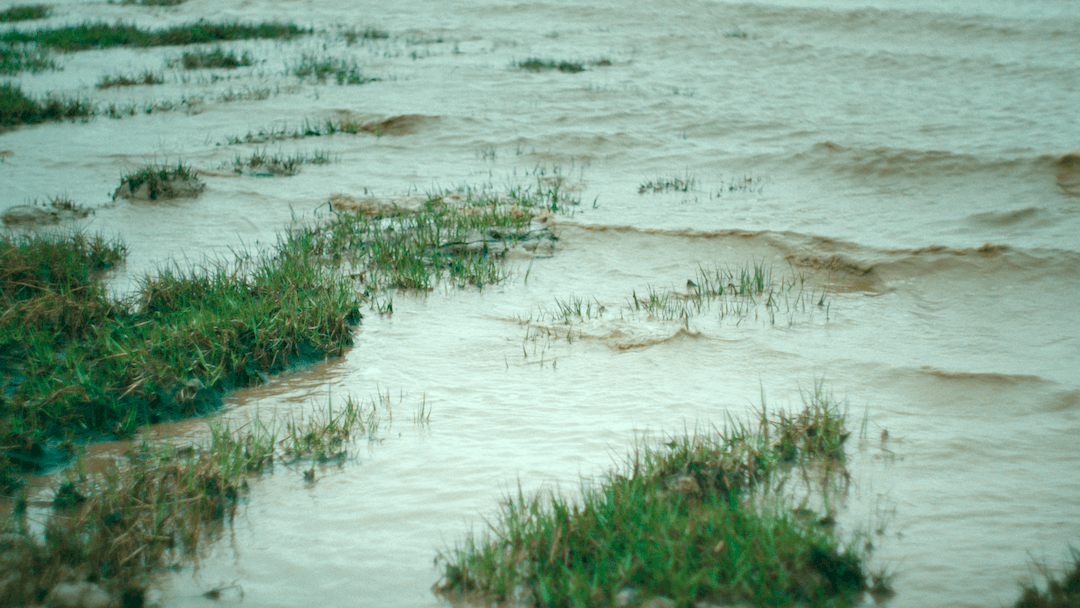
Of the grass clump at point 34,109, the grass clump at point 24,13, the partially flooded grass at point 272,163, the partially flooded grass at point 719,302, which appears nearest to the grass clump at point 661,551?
the partially flooded grass at point 719,302

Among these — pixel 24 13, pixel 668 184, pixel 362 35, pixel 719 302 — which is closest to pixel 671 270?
pixel 719 302

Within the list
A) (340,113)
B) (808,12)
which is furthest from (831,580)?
(808,12)

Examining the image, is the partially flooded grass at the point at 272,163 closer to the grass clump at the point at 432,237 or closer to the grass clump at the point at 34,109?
the grass clump at the point at 432,237

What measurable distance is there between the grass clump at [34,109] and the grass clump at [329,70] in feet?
14.2

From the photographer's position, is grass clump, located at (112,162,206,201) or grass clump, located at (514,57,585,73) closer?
grass clump, located at (112,162,206,201)

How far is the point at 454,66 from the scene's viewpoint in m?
16.3

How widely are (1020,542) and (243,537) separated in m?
3.02

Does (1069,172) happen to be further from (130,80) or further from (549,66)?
(130,80)

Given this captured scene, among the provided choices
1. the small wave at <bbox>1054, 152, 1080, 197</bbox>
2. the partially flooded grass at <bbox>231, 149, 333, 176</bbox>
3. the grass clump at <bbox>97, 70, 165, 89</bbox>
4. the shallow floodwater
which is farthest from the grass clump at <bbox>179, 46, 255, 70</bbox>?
the small wave at <bbox>1054, 152, 1080, 197</bbox>

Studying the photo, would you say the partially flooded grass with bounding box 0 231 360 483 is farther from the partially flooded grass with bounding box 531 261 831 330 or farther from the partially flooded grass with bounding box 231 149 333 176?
the partially flooded grass with bounding box 231 149 333 176

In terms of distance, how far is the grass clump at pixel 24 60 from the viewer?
16.8 m

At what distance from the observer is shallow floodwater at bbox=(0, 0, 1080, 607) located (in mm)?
3102

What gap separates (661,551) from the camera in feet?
8.70

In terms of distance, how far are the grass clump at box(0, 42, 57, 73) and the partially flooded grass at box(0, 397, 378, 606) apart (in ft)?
56.5
